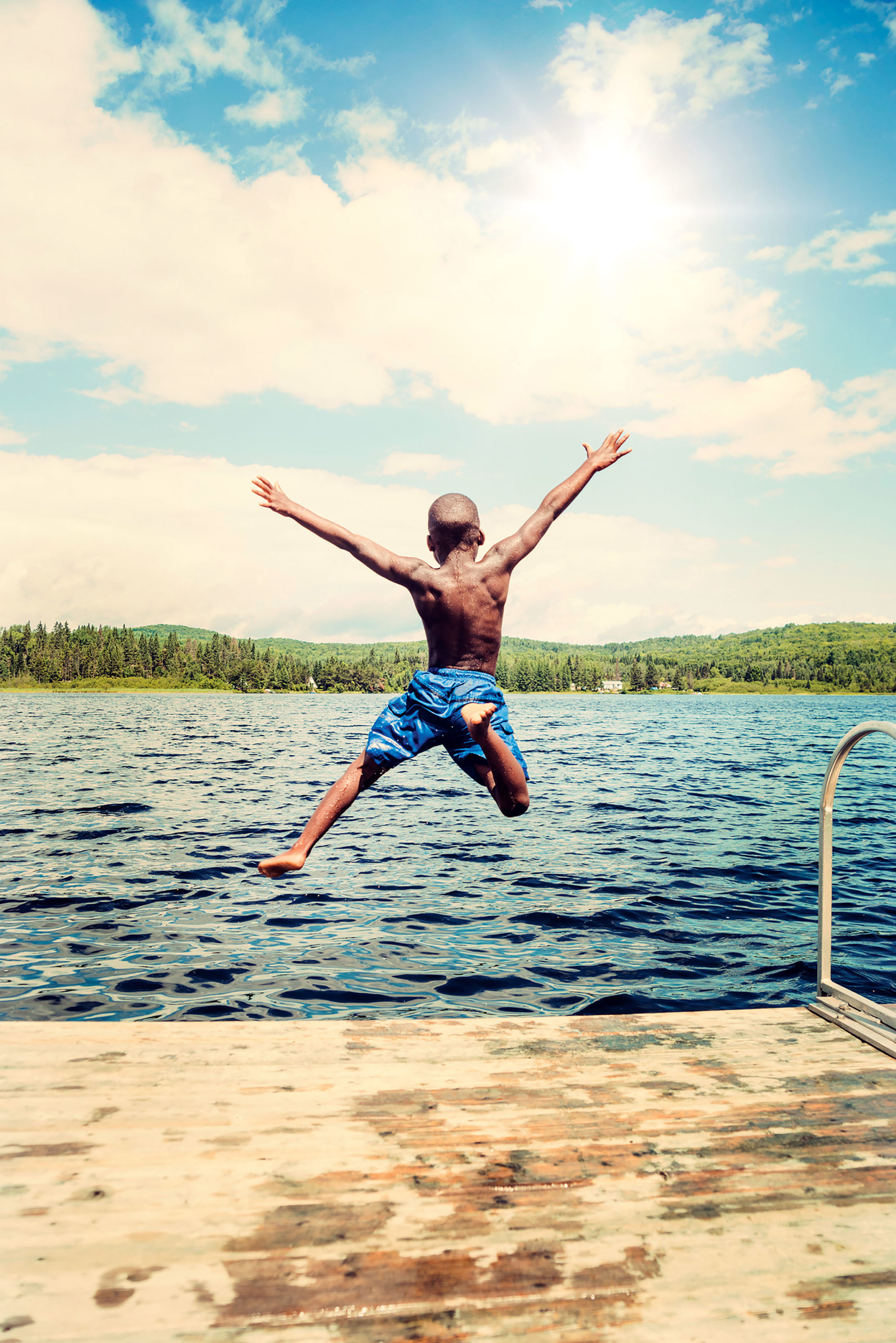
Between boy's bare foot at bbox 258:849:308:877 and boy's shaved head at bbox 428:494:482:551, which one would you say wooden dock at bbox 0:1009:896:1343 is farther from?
boy's shaved head at bbox 428:494:482:551

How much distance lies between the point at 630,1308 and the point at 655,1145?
105cm

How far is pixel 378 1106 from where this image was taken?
411 cm

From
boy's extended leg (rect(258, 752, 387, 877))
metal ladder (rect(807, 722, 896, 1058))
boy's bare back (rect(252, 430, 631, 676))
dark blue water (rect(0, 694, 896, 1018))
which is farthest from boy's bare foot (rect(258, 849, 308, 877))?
dark blue water (rect(0, 694, 896, 1018))

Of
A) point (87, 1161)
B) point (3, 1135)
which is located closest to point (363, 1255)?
point (87, 1161)

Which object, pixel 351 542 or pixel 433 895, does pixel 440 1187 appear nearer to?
pixel 351 542

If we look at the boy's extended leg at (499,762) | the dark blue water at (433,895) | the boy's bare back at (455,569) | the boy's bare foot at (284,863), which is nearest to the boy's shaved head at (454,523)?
the boy's bare back at (455,569)

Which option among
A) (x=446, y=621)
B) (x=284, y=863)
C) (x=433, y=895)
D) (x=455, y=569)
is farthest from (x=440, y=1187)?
(x=433, y=895)

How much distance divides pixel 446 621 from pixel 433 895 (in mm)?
8736

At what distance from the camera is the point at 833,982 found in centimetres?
568

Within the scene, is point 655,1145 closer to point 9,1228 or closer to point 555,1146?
point 555,1146

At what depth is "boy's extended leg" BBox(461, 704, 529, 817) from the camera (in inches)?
180

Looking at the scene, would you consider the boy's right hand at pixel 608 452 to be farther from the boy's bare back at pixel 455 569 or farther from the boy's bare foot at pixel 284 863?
the boy's bare foot at pixel 284 863

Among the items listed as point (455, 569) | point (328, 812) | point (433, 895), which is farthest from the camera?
point (433, 895)

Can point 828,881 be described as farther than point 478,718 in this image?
Yes
